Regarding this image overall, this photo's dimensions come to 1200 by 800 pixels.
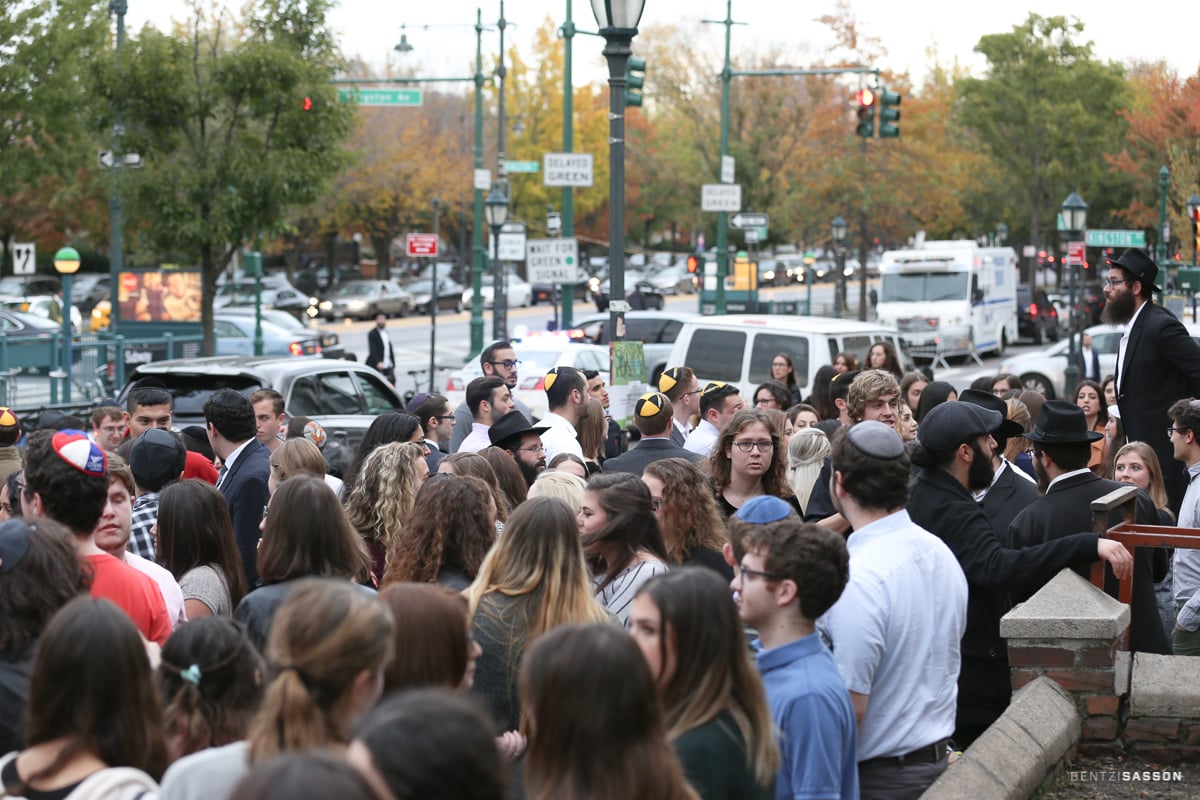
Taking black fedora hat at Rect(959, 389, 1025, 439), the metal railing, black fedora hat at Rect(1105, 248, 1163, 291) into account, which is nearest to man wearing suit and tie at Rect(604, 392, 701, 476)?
black fedora hat at Rect(959, 389, 1025, 439)

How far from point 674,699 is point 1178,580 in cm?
430

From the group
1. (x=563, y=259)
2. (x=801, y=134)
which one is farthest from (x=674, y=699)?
(x=801, y=134)

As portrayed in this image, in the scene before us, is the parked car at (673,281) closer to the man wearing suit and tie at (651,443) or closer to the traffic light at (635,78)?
the traffic light at (635,78)

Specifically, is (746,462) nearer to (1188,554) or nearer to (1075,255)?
(1188,554)

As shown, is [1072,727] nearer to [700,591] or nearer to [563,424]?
[700,591]

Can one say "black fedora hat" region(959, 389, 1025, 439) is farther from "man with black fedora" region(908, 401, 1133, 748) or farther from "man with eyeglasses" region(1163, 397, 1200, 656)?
"man with black fedora" region(908, 401, 1133, 748)

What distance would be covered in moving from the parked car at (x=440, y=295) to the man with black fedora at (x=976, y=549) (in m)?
53.3

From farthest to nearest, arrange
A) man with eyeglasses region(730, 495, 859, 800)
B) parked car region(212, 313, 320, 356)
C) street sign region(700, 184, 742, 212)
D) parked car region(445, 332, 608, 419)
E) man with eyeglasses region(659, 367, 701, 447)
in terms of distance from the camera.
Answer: parked car region(212, 313, 320, 356)
street sign region(700, 184, 742, 212)
parked car region(445, 332, 608, 419)
man with eyeglasses region(659, 367, 701, 447)
man with eyeglasses region(730, 495, 859, 800)

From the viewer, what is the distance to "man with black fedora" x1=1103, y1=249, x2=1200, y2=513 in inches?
320

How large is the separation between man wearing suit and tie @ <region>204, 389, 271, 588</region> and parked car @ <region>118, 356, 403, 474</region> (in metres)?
4.65

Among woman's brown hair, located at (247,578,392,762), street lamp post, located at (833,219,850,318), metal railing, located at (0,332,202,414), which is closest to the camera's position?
woman's brown hair, located at (247,578,392,762)

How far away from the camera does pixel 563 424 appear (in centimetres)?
946

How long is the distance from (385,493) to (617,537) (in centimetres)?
164

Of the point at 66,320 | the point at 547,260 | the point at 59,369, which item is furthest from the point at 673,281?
the point at 547,260
